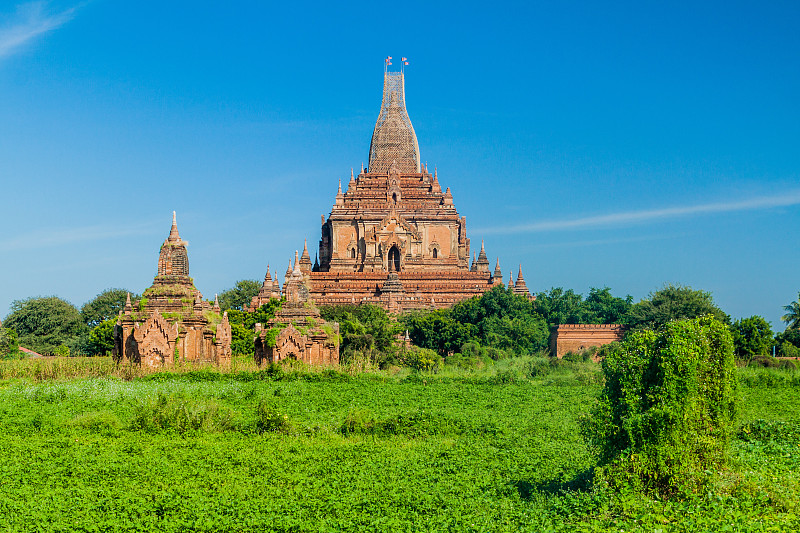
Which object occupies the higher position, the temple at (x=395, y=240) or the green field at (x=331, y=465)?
the temple at (x=395, y=240)

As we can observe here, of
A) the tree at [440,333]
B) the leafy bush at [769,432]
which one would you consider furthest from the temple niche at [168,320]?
the tree at [440,333]

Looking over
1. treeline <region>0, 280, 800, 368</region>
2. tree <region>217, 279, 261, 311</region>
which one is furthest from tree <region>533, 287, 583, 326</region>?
tree <region>217, 279, 261, 311</region>

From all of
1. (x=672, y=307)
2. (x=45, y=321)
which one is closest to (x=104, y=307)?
(x=45, y=321)

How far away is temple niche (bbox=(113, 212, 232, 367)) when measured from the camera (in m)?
28.0

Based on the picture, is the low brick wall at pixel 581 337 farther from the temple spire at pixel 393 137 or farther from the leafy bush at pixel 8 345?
the leafy bush at pixel 8 345

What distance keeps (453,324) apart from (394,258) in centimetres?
1758

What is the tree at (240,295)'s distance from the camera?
69250 millimetres

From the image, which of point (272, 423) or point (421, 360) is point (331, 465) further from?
point (421, 360)

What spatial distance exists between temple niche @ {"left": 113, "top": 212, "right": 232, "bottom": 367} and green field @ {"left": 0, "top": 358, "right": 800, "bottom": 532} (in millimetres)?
3497

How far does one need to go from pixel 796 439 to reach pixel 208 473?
11549 mm

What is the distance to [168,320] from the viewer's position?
28188 mm

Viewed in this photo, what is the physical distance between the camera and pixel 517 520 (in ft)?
37.3

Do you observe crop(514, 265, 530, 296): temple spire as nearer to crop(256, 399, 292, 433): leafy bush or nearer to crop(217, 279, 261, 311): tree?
crop(217, 279, 261, 311): tree

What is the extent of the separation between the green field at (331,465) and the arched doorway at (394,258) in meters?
38.3
